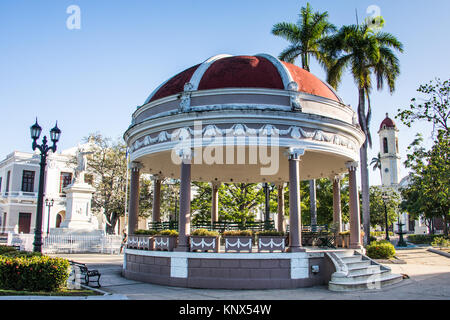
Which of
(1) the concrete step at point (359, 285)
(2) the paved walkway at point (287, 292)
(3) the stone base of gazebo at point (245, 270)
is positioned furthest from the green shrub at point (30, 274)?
(1) the concrete step at point (359, 285)

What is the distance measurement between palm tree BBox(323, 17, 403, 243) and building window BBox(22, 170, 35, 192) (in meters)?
46.4

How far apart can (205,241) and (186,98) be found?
5623 millimetres

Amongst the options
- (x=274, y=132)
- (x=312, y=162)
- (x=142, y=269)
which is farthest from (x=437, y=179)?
(x=142, y=269)

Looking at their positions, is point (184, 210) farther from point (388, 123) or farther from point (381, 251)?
point (388, 123)

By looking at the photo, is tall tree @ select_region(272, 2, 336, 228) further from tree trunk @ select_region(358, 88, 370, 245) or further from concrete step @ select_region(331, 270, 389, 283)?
concrete step @ select_region(331, 270, 389, 283)

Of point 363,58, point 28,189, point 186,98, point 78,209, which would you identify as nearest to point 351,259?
point 186,98

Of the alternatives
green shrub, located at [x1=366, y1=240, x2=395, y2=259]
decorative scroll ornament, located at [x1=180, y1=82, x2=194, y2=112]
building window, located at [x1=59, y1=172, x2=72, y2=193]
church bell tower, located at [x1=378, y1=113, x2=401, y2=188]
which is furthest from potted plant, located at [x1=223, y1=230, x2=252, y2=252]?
church bell tower, located at [x1=378, y1=113, x2=401, y2=188]

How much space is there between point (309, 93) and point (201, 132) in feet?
15.6

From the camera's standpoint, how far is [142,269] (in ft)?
51.9

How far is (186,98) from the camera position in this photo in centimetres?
1547

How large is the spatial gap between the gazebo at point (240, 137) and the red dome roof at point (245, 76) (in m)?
0.04

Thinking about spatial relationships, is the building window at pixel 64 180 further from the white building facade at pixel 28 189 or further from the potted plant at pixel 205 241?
the potted plant at pixel 205 241

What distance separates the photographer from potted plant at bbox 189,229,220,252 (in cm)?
1424
